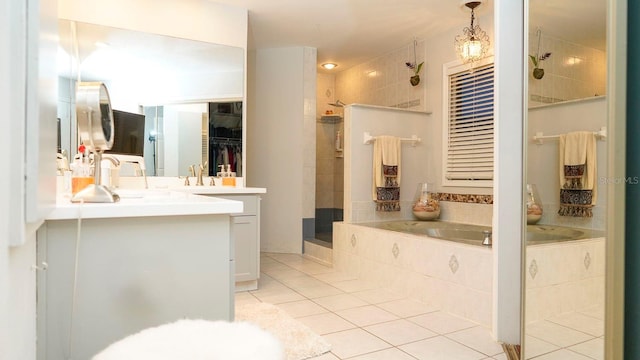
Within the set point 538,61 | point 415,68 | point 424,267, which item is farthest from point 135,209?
point 415,68

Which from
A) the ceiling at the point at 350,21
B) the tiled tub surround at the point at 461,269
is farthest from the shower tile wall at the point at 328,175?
the tiled tub surround at the point at 461,269

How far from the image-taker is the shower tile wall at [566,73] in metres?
1.20

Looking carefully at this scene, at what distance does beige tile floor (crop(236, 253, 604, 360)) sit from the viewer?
57.4 inches

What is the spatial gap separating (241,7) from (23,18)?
10.5ft

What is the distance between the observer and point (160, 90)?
325cm

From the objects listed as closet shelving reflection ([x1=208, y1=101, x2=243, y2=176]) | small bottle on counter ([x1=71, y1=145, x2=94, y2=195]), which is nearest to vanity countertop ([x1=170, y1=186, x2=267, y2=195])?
closet shelving reflection ([x1=208, y1=101, x2=243, y2=176])

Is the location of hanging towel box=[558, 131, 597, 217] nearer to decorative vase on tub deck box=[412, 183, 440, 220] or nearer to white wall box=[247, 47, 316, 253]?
decorative vase on tub deck box=[412, 183, 440, 220]

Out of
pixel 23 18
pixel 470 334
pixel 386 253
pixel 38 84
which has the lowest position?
pixel 470 334

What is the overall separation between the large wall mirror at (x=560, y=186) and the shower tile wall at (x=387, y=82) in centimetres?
273

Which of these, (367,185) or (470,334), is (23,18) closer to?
(470,334)

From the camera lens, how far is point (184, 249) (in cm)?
124

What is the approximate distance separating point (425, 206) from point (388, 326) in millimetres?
1777

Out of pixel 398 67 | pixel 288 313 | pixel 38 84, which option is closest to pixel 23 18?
pixel 38 84

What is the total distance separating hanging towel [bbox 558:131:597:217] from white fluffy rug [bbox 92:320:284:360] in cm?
114
